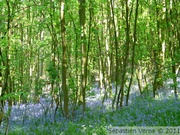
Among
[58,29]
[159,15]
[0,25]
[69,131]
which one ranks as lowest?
[69,131]

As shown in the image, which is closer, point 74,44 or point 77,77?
point 77,77

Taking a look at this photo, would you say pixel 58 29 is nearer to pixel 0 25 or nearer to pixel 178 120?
pixel 0 25

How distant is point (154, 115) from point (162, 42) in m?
7.38

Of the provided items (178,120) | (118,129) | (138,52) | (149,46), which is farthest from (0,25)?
(149,46)

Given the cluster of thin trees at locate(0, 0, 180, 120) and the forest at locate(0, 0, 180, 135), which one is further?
the cluster of thin trees at locate(0, 0, 180, 120)

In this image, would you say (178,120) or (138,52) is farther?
(138,52)

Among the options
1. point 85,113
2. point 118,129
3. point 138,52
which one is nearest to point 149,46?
point 138,52

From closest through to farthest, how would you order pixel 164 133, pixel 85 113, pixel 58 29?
pixel 164 133 → pixel 85 113 → pixel 58 29

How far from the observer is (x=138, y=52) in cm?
1511

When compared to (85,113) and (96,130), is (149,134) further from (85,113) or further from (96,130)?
(85,113)

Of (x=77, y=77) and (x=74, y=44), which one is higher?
(x=74, y=44)

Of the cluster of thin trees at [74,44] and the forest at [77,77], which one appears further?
the cluster of thin trees at [74,44]

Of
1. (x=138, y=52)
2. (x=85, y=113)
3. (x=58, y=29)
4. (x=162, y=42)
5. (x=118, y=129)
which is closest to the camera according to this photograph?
(x=118, y=129)

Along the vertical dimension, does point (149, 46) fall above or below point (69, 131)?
above
